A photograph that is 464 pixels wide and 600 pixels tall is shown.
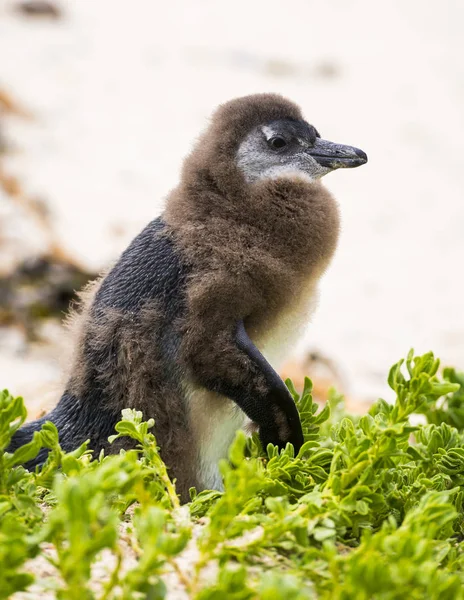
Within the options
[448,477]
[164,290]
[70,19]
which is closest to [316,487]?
[448,477]

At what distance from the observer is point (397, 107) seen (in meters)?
13.9

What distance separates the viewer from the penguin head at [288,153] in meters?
3.05

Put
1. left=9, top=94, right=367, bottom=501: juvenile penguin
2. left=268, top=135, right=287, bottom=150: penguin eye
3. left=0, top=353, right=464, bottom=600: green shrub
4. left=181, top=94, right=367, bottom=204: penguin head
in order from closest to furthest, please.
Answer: left=0, top=353, right=464, bottom=600: green shrub
left=9, top=94, right=367, bottom=501: juvenile penguin
left=181, top=94, right=367, bottom=204: penguin head
left=268, top=135, right=287, bottom=150: penguin eye

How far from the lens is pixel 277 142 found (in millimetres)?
3143

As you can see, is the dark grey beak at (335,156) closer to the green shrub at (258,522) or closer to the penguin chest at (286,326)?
the penguin chest at (286,326)

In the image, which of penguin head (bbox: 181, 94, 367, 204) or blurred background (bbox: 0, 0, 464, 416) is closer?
penguin head (bbox: 181, 94, 367, 204)

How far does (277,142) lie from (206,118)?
0.31 m

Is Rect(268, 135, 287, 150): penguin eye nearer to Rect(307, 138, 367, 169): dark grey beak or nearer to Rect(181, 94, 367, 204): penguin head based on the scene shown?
Rect(181, 94, 367, 204): penguin head

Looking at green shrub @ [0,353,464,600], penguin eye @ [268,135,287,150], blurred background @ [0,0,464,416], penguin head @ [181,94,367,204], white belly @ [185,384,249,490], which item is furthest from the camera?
blurred background @ [0,0,464,416]

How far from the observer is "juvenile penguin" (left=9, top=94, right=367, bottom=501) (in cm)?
273

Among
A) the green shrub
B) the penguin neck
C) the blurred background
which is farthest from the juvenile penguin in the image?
the blurred background

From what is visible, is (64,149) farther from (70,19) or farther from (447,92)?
(447,92)

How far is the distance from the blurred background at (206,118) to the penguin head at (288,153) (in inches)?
43.2

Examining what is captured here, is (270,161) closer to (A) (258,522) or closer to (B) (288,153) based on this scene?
(B) (288,153)
